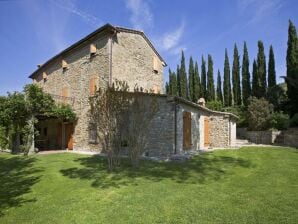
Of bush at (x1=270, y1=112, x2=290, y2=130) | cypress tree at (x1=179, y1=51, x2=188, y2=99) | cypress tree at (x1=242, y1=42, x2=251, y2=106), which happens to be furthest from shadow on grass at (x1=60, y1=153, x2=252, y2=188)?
cypress tree at (x1=179, y1=51, x2=188, y2=99)

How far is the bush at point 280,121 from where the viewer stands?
2184 cm

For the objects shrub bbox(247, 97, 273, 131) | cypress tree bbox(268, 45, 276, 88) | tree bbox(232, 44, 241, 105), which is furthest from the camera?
tree bbox(232, 44, 241, 105)

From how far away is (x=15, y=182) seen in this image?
28.6 ft

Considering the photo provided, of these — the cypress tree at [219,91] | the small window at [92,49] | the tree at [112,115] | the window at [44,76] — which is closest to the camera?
the tree at [112,115]

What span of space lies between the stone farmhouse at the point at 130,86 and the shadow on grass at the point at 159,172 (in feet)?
9.68

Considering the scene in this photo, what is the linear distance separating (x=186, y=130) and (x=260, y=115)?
430 inches

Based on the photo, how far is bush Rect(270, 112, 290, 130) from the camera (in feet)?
71.6

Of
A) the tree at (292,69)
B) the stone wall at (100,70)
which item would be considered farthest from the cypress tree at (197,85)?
Result: the stone wall at (100,70)

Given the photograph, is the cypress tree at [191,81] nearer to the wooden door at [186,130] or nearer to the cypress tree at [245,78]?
the cypress tree at [245,78]

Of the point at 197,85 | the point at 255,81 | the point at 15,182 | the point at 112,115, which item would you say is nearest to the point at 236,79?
the point at 255,81

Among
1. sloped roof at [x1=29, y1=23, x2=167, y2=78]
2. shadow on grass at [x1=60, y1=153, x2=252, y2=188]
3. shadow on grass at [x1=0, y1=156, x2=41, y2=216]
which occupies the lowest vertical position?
shadow on grass at [x1=0, y1=156, x2=41, y2=216]

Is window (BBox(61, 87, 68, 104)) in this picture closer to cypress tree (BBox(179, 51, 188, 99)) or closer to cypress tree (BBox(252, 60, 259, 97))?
cypress tree (BBox(252, 60, 259, 97))

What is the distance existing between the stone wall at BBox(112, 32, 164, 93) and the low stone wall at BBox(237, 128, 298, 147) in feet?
33.7

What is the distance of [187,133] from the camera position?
50.7 feet
